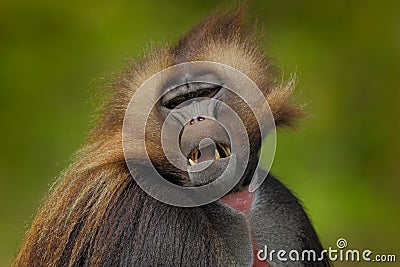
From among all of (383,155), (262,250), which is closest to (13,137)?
(383,155)

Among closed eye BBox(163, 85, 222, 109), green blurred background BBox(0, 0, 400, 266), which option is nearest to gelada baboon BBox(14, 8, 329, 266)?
closed eye BBox(163, 85, 222, 109)

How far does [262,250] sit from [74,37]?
4.07 metres

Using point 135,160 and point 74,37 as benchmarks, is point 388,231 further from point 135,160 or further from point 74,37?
point 135,160

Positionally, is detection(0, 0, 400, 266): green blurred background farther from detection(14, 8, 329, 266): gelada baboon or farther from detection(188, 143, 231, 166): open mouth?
detection(188, 143, 231, 166): open mouth

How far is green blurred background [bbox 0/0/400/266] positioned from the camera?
247 inches

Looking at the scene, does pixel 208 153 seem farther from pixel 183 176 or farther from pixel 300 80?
pixel 300 80

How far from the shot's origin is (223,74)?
3.02 m

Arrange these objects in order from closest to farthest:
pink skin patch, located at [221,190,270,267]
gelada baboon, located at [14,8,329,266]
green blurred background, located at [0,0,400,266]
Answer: gelada baboon, located at [14,8,329,266]
pink skin patch, located at [221,190,270,267]
green blurred background, located at [0,0,400,266]

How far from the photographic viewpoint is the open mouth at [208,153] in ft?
9.34

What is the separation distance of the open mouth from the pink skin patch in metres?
0.16

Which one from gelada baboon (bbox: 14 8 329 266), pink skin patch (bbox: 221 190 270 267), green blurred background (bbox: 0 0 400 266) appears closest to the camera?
gelada baboon (bbox: 14 8 329 266)

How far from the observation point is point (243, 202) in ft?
9.78

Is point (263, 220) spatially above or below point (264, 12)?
below

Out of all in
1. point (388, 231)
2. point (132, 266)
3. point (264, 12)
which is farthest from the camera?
point (264, 12)
